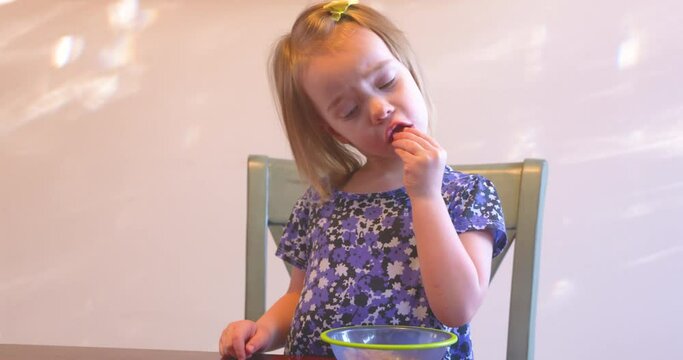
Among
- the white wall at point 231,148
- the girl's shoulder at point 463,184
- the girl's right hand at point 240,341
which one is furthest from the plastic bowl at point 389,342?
the white wall at point 231,148

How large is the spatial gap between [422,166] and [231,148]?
1034 mm

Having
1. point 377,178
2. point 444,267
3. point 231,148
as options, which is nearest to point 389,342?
point 444,267

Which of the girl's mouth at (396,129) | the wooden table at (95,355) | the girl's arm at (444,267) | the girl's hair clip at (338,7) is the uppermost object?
the girl's hair clip at (338,7)

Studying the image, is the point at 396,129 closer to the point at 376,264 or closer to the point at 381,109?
the point at 381,109

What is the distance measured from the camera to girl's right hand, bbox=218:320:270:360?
2.98ft

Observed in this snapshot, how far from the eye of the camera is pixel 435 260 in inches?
34.3

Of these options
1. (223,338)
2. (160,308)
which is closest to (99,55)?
→ (160,308)

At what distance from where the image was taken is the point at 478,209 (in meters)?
0.97

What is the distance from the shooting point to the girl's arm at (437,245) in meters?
0.87

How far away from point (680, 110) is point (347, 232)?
37.1 inches

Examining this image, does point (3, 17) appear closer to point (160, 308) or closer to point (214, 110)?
point (214, 110)

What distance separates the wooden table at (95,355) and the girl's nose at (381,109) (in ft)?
0.93

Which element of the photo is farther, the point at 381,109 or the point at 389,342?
the point at 381,109

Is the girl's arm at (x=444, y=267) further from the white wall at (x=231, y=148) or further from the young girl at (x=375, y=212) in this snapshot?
the white wall at (x=231, y=148)
